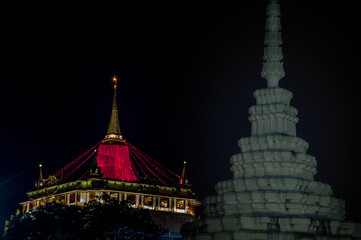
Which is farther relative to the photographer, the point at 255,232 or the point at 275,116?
the point at 275,116

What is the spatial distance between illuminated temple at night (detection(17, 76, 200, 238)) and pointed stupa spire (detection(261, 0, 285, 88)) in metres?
28.9

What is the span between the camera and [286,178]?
4138 cm

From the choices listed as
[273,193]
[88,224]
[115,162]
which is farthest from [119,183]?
[273,193]

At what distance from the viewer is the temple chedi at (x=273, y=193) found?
1567 inches

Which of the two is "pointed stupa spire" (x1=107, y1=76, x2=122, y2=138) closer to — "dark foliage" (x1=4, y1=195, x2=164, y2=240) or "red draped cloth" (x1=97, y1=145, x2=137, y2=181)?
"red draped cloth" (x1=97, y1=145, x2=137, y2=181)

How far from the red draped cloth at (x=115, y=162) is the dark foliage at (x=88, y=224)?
2339cm

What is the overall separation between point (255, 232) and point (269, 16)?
52.4ft

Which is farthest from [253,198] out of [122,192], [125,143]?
[125,143]

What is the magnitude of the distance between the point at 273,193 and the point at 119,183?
1341 inches

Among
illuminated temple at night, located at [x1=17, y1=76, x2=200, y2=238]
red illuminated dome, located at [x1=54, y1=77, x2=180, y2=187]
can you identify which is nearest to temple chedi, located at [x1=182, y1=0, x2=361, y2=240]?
illuminated temple at night, located at [x1=17, y1=76, x2=200, y2=238]

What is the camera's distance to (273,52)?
46.2 m

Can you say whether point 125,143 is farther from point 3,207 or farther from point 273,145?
point 273,145

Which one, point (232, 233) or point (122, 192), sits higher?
point (122, 192)

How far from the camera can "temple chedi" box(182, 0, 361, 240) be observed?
39812 millimetres
